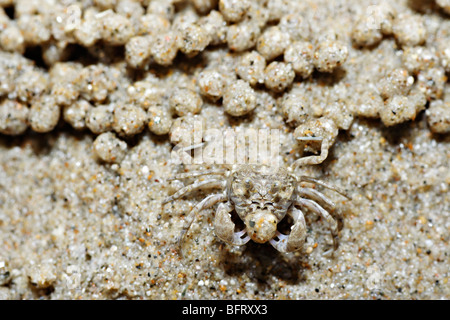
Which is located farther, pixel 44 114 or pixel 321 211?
pixel 44 114

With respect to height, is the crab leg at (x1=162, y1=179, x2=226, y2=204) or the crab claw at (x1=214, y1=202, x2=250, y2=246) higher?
the crab leg at (x1=162, y1=179, x2=226, y2=204)

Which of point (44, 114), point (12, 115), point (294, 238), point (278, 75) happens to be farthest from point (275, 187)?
point (12, 115)

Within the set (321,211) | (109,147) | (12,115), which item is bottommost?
(321,211)

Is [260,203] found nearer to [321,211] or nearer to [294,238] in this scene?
[294,238]

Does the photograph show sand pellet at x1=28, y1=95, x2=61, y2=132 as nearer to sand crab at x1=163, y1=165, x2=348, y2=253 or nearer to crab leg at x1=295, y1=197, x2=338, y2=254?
sand crab at x1=163, y1=165, x2=348, y2=253

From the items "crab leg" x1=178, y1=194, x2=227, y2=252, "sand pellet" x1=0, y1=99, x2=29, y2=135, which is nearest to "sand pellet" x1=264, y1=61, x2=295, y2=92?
"crab leg" x1=178, y1=194, x2=227, y2=252

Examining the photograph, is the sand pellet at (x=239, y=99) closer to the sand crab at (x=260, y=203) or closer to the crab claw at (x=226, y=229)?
the sand crab at (x=260, y=203)
